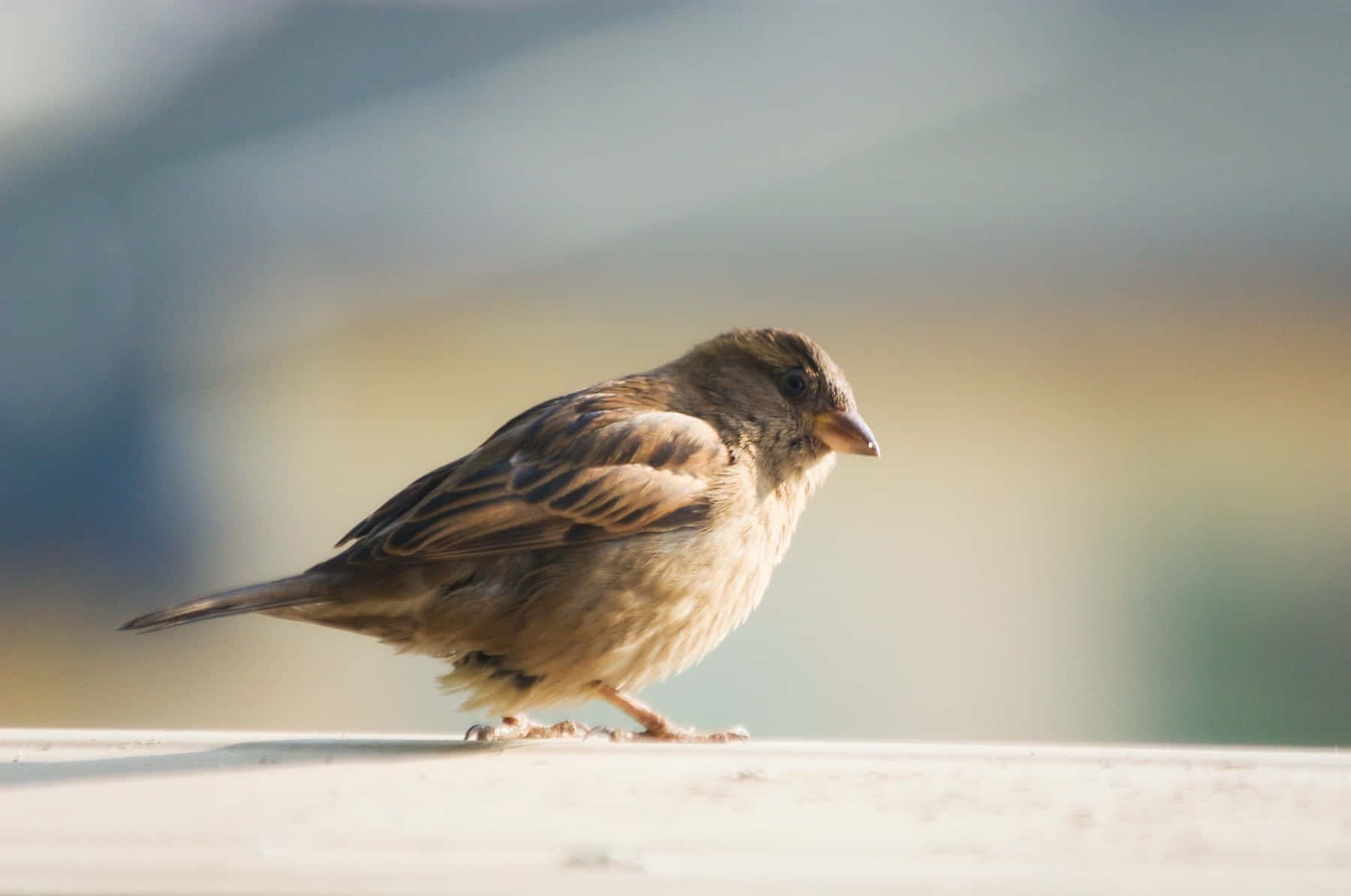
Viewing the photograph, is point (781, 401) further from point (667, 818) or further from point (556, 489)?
point (667, 818)

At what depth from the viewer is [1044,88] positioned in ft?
31.3

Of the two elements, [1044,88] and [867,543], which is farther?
[1044,88]

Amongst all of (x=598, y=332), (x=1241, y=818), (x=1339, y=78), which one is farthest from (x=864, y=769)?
(x=1339, y=78)

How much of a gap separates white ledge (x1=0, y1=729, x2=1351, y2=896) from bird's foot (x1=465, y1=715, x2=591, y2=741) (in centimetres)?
45

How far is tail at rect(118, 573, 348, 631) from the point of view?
2.66m

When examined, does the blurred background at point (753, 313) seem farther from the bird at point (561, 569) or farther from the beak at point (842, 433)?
the bird at point (561, 569)

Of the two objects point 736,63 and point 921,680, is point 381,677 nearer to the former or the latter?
point 921,680

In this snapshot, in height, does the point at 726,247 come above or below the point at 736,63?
below

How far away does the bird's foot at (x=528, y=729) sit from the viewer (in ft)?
10.1

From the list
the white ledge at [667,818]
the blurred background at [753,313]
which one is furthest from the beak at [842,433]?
the blurred background at [753,313]

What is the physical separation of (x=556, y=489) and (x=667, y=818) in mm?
1284

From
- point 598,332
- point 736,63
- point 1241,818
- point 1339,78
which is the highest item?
point 1339,78

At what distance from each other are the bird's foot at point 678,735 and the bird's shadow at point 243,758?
0.42m

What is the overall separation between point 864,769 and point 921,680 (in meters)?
5.81
